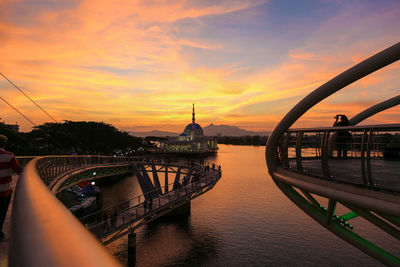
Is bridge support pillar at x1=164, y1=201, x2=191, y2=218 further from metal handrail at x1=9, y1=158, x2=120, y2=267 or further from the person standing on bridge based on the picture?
metal handrail at x1=9, y1=158, x2=120, y2=267

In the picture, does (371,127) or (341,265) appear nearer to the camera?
(371,127)

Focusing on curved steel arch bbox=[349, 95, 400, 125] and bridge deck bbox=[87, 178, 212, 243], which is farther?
bridge deck bbox=[87, 178, 212, 243]

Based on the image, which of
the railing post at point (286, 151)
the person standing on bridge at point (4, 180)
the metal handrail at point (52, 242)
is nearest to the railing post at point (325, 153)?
the railing post at point (286, 151)

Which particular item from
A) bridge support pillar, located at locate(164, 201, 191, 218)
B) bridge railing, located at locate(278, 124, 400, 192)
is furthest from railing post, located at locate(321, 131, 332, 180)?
bridge support pillar, located at locate(164, 201, 191, 218)

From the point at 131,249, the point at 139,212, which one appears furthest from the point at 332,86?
the point at 131,249

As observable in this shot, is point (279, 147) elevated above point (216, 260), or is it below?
above

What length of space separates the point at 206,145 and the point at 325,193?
180 m

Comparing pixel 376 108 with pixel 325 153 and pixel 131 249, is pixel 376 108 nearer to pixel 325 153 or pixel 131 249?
pixel 325 153

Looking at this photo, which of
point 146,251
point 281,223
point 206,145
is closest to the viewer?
point 146,251

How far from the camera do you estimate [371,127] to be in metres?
6.58

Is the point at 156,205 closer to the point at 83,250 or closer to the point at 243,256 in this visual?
the point at 243,256

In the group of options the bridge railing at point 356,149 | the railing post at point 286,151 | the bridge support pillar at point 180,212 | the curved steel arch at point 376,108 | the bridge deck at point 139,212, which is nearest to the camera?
the bridge railing at point 356,149

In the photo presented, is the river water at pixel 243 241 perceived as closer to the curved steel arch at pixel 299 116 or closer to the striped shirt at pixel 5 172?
the curved steel arch at pixel 299 116

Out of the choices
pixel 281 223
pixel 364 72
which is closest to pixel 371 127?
pixel 364 72
